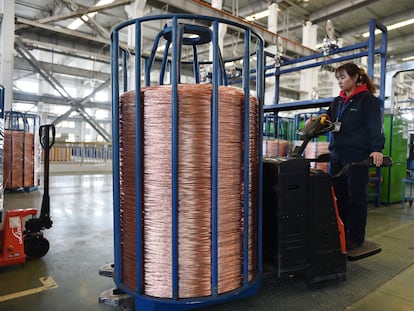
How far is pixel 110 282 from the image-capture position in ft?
8.47

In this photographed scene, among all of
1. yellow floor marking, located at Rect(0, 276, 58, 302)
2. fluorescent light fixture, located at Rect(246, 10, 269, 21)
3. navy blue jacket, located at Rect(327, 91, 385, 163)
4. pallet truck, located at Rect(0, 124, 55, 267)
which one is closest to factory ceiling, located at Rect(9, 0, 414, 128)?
fluorescent light fixture, located at Rect(246, 10, 269, 21)

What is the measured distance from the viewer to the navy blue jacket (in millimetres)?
2752

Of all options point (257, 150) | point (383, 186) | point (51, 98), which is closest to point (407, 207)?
point (383, 186)

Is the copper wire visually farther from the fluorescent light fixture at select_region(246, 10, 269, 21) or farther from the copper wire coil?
the fluorescent light fixture at select_region(246, 10, 269, 21)

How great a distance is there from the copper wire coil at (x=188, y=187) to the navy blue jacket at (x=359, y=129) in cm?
146

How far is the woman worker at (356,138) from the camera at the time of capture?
2.79 meters

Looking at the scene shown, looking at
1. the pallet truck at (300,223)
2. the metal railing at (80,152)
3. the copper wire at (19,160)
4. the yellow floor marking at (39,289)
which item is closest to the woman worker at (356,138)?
the pallet truck at (300,223)

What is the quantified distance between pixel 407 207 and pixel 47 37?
1164 centimetres

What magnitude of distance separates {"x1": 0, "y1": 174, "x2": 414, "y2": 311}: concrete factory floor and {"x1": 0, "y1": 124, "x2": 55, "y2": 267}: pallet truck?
100 mm

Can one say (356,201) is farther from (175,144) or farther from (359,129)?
(175,144)

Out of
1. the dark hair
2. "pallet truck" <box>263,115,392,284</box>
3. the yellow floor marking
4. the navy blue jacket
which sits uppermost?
the dark hair

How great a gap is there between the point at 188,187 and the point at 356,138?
6.07 ft

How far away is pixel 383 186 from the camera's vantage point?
6242 mm

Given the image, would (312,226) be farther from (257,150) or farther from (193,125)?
(193,125)
